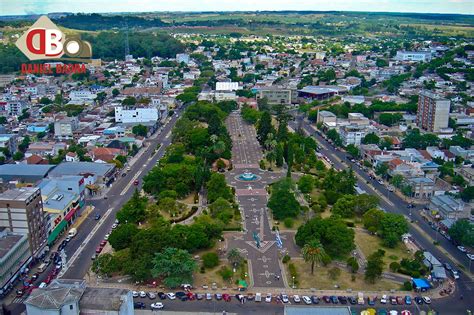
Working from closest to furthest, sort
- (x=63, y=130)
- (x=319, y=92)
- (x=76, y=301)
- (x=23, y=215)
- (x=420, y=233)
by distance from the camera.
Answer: (x=76, y=301) → (x=23, y=215) → (x=420, y=233) → (x=63, y=130) → (x=319, y=92)

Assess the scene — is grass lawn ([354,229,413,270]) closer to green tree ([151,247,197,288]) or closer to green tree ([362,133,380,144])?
green tree ([151,247,197,288])

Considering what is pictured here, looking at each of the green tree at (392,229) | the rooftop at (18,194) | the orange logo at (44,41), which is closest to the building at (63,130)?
the orange logo at (44,41)

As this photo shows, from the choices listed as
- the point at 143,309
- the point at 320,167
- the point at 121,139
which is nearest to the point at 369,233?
the point at 320,167

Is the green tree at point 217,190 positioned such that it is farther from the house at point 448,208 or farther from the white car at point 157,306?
the house at point 448,208

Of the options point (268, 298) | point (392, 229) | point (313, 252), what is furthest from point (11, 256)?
point (392, 229)

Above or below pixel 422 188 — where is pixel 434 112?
above

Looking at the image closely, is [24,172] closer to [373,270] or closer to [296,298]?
[296,298]
